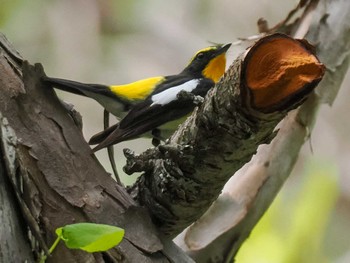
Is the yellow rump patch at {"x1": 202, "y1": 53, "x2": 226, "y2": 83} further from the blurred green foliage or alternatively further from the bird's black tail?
the blurred green foliage

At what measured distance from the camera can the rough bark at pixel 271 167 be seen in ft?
5.60

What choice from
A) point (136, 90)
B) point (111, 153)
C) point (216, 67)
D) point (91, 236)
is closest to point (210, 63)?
point (216, 67)

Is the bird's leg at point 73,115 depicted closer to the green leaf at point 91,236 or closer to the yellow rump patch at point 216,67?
the green leaf at point 91,236

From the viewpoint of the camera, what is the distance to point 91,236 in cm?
100

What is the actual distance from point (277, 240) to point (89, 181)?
1.46 meters

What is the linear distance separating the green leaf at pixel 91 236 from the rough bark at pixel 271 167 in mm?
693

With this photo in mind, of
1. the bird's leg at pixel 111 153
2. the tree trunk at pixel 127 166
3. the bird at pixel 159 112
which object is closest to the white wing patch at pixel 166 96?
the bird at pixel 159 112

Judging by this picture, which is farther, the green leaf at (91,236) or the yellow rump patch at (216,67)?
the yellow rump patch at (216,67)

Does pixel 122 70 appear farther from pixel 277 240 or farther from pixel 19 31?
pixel 277 240

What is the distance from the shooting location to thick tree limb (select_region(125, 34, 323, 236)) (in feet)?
3.19

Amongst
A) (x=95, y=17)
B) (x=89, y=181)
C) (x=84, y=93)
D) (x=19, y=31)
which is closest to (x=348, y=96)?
(x=95, y=17)

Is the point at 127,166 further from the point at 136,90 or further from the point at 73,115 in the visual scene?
the point at 136,90

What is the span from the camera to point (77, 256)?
45.1 inches

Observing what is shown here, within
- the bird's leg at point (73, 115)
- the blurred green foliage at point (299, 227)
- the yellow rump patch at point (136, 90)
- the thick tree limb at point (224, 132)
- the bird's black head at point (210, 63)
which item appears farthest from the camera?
the blurred green foliage at point (299, 227)
